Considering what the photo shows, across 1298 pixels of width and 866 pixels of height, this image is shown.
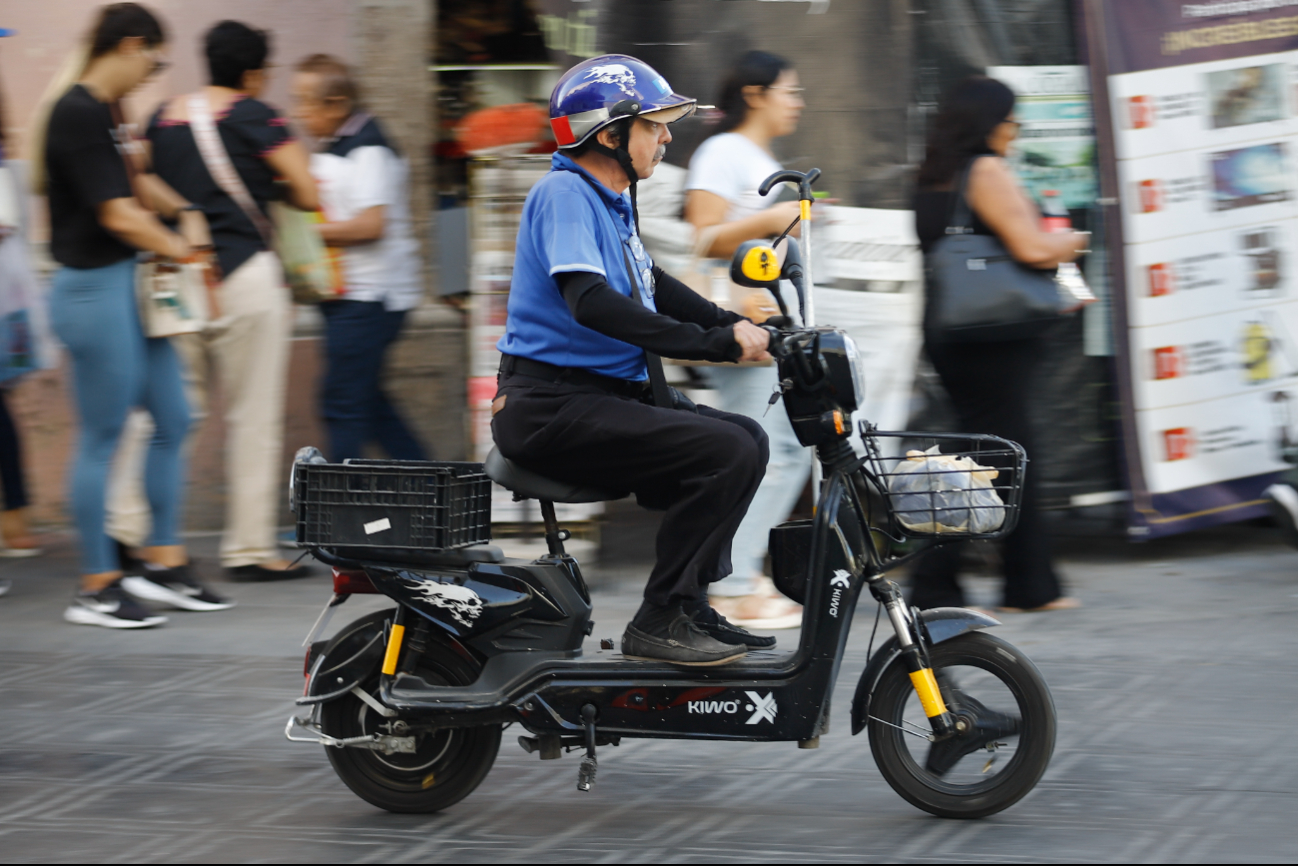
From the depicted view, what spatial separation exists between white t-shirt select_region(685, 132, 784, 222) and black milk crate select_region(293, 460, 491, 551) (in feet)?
7.04

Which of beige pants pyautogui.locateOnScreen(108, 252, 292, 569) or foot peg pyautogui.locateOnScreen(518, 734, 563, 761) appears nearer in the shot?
foot peg pyautogui.locateOnScreen(518, 734, 563, 761)

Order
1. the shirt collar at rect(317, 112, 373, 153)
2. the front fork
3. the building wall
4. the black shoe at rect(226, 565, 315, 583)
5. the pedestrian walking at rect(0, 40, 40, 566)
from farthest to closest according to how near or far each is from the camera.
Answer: the shirt collar at rect(317, 112, 373, 153) < the black shoe at rect(226, 565, 315, 583) < the pedestrian walking at rect(0, 40, 40, 566) < the building wall < the front fork

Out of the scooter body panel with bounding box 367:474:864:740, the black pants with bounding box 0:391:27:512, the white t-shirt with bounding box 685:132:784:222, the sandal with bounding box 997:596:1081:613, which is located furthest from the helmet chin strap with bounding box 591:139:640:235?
the black pants with bounding box 0:391:27:512

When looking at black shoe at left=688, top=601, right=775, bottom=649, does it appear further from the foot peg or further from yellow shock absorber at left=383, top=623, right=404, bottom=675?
yellow shock absorber at left=383, top=623, right=404, bottom=675

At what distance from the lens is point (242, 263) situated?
675 centimetres

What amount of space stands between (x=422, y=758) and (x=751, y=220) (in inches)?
97.5

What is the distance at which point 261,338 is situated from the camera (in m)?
6.86

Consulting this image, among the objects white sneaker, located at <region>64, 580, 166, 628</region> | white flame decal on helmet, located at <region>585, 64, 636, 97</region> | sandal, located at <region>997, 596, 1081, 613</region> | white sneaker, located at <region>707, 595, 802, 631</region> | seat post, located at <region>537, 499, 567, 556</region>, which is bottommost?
sandal, located at <region>997, 596, 1081, 613</region>

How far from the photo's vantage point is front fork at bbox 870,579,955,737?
12.9ft

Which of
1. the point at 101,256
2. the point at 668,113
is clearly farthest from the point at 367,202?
the point at 668,113

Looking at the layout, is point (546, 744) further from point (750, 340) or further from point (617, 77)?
point (617, 77)

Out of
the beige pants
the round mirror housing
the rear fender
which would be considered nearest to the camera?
the round mirror housing

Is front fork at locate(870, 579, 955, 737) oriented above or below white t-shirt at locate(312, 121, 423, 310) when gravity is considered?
below

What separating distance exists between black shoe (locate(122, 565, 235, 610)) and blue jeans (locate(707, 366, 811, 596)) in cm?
212
